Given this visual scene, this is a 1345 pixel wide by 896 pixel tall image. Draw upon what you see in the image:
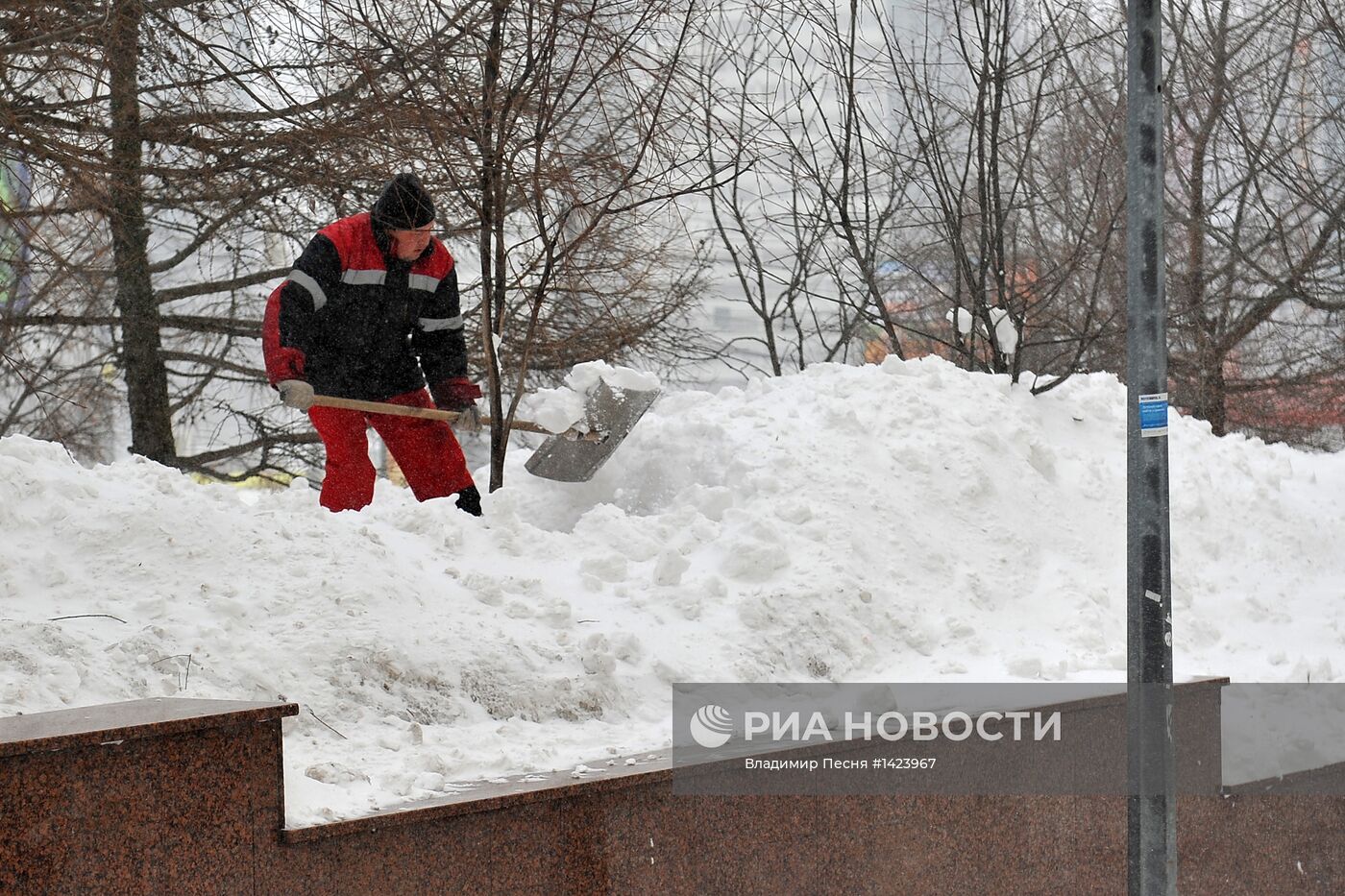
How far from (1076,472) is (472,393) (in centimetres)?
306

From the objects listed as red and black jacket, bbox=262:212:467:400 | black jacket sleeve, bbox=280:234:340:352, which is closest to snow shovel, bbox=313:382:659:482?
red and black jacket, bbox=262:212:467:400

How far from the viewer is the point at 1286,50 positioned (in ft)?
35.9

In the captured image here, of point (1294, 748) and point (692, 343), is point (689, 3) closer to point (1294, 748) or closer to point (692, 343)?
point (1294, 748)

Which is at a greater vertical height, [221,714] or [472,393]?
[472,393]

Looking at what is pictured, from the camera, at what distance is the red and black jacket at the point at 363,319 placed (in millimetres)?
5621

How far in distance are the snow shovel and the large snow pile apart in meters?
0.13

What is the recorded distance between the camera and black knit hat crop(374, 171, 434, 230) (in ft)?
17.8

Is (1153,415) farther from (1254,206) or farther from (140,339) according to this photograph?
(140,339)

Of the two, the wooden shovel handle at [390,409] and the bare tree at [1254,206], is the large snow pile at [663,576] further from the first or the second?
the bare tree at [1254,206]

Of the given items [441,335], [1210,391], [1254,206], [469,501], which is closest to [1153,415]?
[469,501]

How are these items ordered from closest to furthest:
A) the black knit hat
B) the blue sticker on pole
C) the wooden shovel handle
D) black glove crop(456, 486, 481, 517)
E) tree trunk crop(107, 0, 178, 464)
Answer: the blue sticker on pole
the black knit hat
the wooden shovel handle
black glove crop(456, 486, 481, 517)
tree trunk crop(107, 0, 178, 464)

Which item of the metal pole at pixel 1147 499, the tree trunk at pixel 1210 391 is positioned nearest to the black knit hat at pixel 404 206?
the metal pole at pixel 1147 499

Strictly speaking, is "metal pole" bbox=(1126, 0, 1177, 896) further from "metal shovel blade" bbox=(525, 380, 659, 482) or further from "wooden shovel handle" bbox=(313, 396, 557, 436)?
"wooden shovel handle" bbox=(313, 396, 557, 436)

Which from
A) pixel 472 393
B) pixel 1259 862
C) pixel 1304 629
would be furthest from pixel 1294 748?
pixel 472 393
